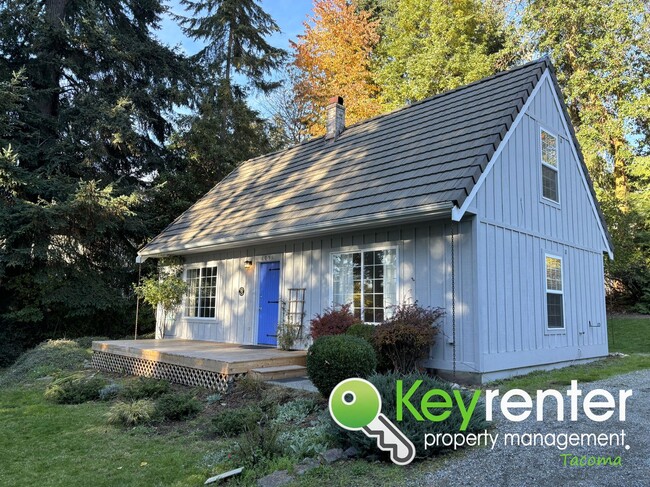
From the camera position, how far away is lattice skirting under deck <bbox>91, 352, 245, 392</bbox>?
771cm

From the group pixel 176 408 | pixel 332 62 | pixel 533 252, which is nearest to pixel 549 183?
pixel 533 252

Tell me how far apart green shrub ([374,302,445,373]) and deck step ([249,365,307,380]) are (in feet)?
4.93

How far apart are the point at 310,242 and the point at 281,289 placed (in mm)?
1286

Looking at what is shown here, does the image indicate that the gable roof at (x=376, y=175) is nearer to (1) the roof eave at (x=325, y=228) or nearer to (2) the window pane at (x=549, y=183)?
(1) the roof eave at (x=325, y=228)

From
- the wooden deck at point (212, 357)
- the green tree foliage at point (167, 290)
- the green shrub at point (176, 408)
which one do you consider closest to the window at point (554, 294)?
the wooden deck at point (212, 357)

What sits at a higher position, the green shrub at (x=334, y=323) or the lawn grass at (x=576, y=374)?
the green shrub at (x=334, y=323)

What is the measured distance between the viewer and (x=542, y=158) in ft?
31.8

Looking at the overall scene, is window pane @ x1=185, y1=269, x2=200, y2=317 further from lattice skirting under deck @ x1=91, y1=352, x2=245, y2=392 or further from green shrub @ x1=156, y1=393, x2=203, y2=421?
green shrub @ x1=156, y1=393, x2=203, y2=421

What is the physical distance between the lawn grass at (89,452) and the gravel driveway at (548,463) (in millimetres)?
2079

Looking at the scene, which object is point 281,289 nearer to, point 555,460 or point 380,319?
point 380,319

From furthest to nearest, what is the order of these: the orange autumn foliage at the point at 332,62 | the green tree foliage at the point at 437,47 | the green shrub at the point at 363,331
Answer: the orange autumn foliage at the point at 332,62 → the green tree foliage at the point at 437,47 → the green shrub at the point at 363,331

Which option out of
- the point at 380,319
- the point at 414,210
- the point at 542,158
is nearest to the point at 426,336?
the point at 380,319

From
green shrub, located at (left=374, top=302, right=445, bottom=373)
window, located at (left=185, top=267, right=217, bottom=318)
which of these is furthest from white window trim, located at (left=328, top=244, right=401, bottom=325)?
window, located at (left=185, top=267, right=217, bottom=318)

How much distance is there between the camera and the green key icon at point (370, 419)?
404 cm
